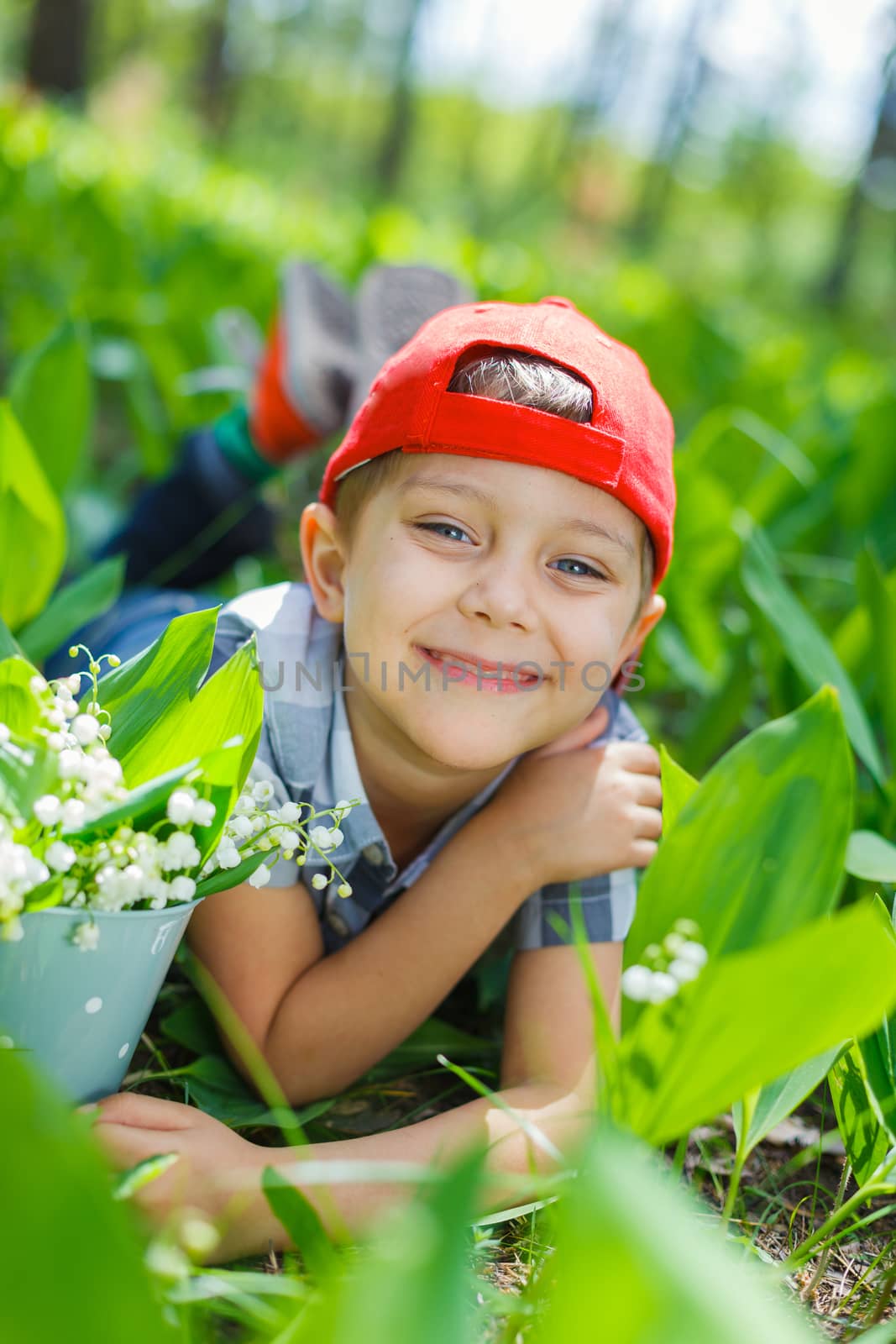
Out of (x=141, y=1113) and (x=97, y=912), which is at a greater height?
(x=97, y=912)

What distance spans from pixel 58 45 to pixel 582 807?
7.56m

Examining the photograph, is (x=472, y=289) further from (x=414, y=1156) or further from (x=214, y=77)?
(x=214, y=77)

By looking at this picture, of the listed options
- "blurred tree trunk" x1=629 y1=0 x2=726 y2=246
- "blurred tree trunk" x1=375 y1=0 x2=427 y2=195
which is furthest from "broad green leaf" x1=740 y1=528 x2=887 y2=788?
"blurred tree trunk" x1=629 y1=0 x2=726 y2=246

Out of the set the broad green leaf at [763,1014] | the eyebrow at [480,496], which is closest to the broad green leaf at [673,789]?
the broad green leaf at [763,1014]

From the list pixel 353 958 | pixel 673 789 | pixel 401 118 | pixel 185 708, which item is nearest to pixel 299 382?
pixel 353 958

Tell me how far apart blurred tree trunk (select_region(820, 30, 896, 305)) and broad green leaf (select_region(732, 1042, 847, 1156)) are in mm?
10252

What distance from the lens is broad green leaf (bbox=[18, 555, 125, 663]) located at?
165cm

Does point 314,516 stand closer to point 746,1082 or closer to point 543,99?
point 746,1082

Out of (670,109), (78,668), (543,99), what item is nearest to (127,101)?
(670,109)

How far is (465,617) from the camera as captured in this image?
1182mm

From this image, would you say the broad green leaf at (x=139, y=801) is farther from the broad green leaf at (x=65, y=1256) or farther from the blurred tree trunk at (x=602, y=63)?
the blurred tree trunk at (x=602, y=63)

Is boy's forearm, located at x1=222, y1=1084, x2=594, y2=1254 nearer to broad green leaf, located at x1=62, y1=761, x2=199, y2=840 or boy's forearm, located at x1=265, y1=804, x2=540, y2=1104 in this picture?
boy's forearm, located at x1=265, y1=804, x2=540, y2=1104

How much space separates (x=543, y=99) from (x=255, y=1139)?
1421 inches

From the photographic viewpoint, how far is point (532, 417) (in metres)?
1.17
